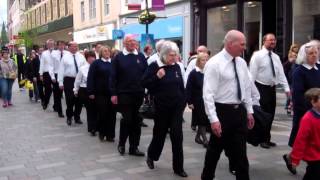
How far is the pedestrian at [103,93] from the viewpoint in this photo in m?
9.73

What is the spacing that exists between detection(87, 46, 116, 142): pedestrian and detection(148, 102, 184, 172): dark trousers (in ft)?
8.64

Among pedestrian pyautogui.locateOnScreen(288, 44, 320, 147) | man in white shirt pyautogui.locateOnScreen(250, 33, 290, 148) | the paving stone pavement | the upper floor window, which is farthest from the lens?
the upper floor window

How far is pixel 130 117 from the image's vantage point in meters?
8.05

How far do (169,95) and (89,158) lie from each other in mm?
1974

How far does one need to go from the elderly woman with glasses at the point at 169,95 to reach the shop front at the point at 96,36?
27.7 m

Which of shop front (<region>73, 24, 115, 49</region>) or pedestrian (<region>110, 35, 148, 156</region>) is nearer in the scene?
pedestrian (<region>110, 35, 148, 156</region>)

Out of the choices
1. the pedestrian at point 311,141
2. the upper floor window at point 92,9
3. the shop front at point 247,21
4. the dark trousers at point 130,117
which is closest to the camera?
the pedestrian at point 311,141

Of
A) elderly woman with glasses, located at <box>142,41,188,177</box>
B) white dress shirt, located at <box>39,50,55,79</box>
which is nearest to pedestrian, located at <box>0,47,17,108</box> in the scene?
white dress shirt, located at <box>39,50,55,79</box>

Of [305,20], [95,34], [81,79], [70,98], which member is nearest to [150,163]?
[81,79]

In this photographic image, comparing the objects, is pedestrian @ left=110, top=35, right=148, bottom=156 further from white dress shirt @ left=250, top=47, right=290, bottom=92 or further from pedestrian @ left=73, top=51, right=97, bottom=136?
pedestrian @ left=73, top=51, right=97, bottom=136

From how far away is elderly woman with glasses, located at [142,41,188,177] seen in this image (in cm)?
685

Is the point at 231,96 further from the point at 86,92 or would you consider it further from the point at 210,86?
the point at 86,92

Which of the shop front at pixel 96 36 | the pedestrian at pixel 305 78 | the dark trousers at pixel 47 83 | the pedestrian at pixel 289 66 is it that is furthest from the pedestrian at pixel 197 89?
the shop front at pixel 96 36

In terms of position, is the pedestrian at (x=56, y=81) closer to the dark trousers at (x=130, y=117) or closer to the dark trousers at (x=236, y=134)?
the dark trousers at (x=130, y=117)
